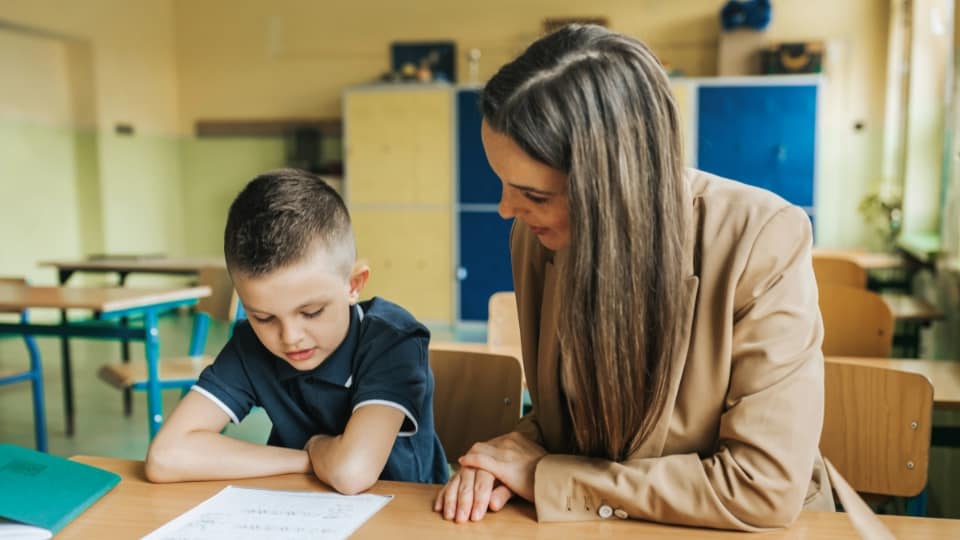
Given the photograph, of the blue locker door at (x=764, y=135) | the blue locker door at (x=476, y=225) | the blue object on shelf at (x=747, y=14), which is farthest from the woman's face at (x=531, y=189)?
the blue object on shelf at (x=747, y=14)

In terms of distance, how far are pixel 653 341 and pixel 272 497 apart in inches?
20.2

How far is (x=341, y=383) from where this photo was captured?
4.01 ft

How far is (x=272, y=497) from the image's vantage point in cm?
99

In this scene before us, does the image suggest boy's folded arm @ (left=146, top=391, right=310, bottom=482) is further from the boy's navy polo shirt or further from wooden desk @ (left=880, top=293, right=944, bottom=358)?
wooden desk @ (left=880, top=293, right=944, bottom=358)

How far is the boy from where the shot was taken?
3.52ft

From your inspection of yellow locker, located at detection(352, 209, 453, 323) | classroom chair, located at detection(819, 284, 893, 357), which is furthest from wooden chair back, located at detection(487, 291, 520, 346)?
yellow locker, located at detection(352, 209, 453, 323)

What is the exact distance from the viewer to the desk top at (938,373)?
173 cm

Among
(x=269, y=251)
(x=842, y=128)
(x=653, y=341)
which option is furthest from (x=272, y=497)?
(x=842, y=128)

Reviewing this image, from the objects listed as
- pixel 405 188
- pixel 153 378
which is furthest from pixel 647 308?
pixel 405 188

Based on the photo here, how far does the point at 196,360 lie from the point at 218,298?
0.27 metres

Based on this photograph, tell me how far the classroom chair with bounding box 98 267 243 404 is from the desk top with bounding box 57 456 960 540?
193 cm

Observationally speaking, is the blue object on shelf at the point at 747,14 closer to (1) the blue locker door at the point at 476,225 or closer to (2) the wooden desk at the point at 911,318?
(1) the blue locker door at the point at 476,225

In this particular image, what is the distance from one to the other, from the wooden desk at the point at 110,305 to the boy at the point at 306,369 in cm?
158

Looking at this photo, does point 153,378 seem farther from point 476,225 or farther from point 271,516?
point 476,225
